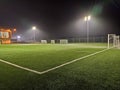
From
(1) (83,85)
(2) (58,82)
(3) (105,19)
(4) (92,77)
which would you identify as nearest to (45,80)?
(2) (58,82)

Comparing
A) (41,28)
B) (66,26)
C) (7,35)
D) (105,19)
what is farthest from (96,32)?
(7,35)

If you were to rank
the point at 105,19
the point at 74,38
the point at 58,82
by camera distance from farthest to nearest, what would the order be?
the point at 74,38, the point at 105,19, the point at 58,82

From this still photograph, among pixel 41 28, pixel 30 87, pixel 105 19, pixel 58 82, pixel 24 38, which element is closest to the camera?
pixel 30 87

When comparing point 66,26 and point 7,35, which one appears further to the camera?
point 66,26

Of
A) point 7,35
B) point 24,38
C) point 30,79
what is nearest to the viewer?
point 30,79

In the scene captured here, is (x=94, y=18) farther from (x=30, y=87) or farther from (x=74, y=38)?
(x=30, y=87)

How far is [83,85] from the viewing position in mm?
3783

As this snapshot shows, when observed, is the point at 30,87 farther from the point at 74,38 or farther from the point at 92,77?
the point at 74,38

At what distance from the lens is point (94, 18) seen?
142 ft

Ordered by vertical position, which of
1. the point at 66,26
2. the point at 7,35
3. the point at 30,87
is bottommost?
the point at 30,87

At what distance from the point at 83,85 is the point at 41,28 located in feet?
181

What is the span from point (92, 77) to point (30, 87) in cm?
188

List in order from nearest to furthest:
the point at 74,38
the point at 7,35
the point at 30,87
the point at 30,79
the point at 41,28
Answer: the point at 30,87
the point at 30,79
the point at 7,35
the point at 74,38
the point at 41,28

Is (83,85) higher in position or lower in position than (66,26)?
lower
